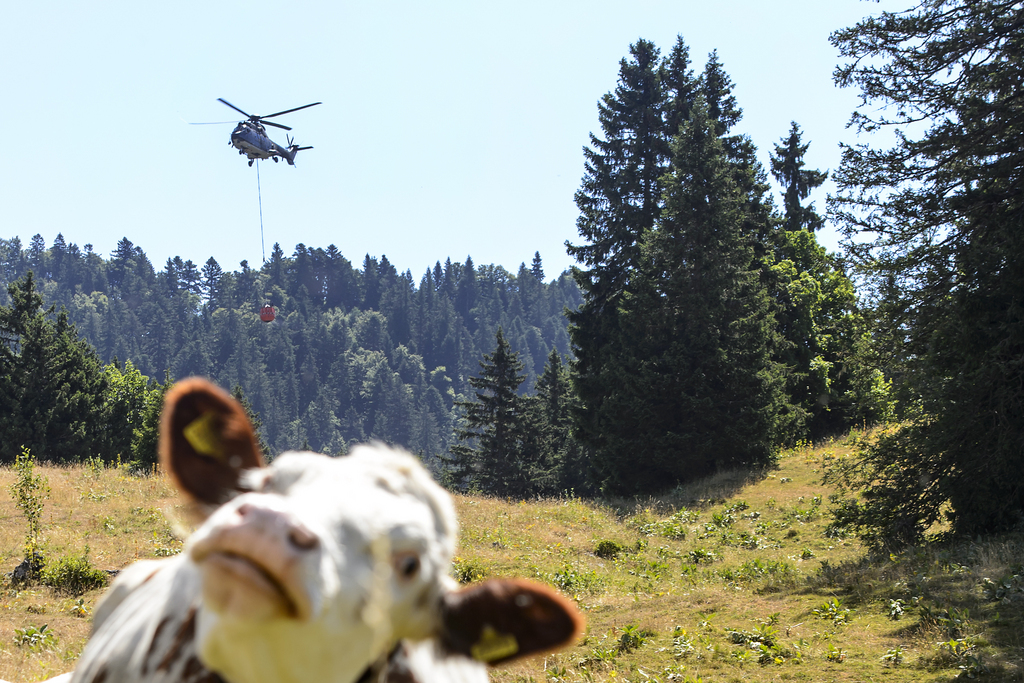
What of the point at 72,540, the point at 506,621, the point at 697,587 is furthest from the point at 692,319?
the point at 506,621

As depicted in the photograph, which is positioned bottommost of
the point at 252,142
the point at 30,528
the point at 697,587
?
the point at 697,587

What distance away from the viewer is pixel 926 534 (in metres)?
12.7

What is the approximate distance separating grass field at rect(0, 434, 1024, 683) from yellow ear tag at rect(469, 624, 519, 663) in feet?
8.59

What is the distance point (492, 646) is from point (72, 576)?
1034 centimetres

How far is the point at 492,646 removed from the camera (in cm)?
171

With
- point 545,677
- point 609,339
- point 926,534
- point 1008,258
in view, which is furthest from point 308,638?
point 609,339

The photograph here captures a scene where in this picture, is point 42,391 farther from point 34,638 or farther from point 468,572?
point 34,638

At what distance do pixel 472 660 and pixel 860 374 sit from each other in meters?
13.1

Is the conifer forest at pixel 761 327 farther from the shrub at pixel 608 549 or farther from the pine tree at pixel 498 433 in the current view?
the shrub at pixel 608 549

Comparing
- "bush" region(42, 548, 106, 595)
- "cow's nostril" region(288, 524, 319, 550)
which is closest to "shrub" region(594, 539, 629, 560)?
"bush" region(42, 548, 106, 595)

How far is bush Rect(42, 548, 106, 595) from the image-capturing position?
9.56 m

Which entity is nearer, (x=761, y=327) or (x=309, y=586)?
(x=309, y=586)

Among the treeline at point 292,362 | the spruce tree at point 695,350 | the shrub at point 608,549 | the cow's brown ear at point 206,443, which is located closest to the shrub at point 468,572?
the shrub at point 608,549

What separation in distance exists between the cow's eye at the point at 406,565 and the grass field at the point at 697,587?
8.62ft
